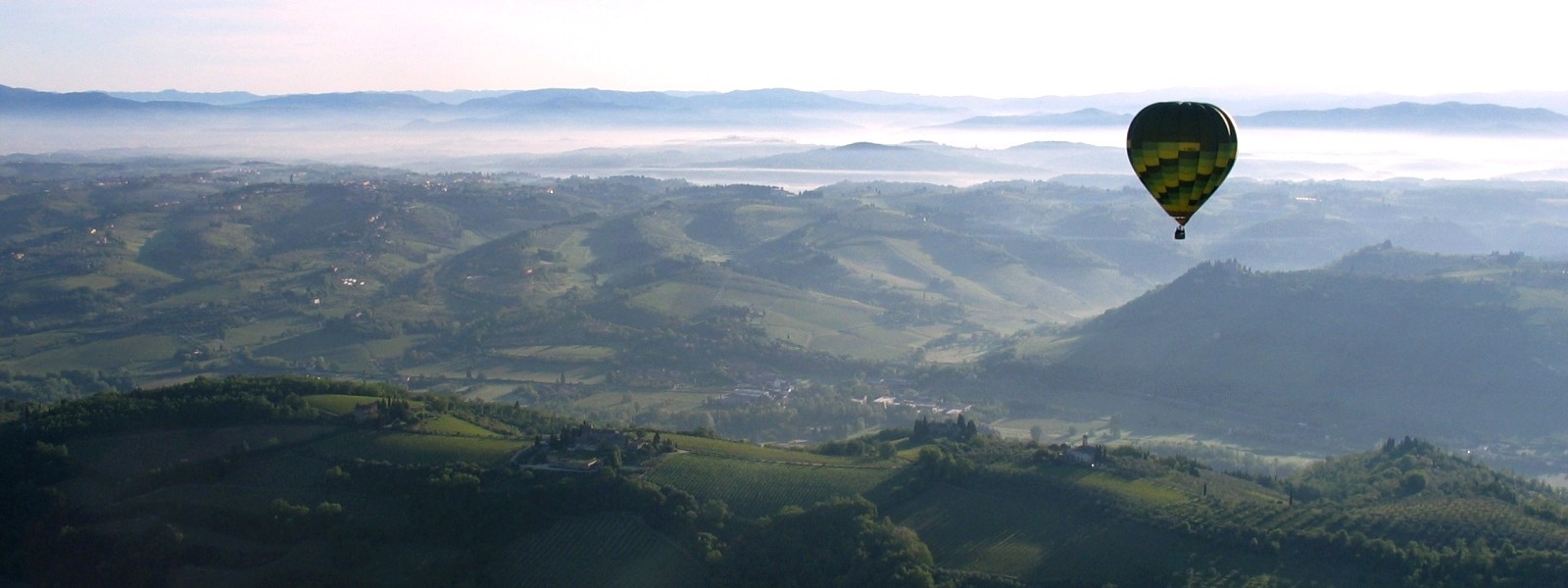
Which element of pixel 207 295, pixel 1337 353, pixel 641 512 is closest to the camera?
pixel 641 512

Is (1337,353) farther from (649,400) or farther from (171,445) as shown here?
(171,445)

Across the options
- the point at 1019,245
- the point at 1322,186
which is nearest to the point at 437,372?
the point at 1019,245

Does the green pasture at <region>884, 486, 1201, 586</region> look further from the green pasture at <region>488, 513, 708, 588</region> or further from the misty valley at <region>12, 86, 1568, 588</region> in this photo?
the green pasture at <region>488, 513, 708, 588</region>

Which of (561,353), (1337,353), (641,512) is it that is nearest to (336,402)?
(641,512)

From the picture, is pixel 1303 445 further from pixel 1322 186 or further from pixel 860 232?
pixel 1322 186

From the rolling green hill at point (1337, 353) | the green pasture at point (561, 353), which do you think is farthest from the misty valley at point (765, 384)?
the green pasture at point (561, 353)

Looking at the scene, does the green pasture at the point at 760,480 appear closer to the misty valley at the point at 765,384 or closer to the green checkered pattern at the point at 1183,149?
the misty valley at the point at 765,384
